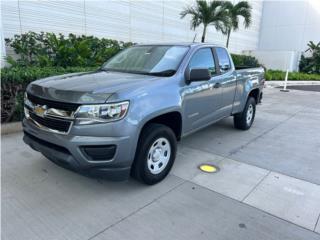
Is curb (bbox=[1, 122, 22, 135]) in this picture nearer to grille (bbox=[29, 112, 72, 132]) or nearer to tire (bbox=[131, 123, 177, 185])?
grille (bbox=[29, 112, 72, 132])

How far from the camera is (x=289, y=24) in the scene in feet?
78.8

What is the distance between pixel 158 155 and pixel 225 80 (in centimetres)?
205

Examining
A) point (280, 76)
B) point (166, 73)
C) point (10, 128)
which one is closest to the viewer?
point (166, 73)

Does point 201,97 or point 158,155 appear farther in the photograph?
point 201,97

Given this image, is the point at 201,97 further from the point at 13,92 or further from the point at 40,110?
the point at 13,92

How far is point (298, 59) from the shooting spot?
75.6 ft

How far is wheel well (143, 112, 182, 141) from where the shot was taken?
128 inches

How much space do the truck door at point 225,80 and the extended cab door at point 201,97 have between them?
0.54 ft

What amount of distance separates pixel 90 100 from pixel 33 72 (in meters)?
3.49

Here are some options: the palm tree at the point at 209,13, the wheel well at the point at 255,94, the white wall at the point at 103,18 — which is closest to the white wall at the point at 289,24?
the white wall at the point at 103,18

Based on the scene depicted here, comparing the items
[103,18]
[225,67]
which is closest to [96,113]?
[225,67]

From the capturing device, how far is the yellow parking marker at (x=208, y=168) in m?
3.71

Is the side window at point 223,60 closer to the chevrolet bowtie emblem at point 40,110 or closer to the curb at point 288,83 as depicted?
the chevrolet bowtie emblem at point 40,110

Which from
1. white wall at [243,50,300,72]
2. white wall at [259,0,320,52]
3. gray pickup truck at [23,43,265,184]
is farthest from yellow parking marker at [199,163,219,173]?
white wall at [259,0,320,52]
